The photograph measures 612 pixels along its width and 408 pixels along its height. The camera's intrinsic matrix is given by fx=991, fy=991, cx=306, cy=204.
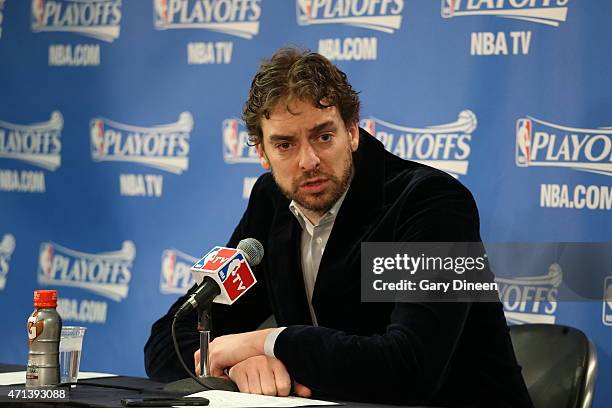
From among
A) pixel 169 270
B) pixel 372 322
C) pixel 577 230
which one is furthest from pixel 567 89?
pixel 169 270

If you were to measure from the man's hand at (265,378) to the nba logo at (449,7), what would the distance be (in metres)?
1.86

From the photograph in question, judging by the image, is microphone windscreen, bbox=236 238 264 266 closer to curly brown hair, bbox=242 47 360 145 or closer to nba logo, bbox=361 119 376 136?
curly brown hair, bbox=242 47 360 145

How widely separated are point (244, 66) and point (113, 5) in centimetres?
87

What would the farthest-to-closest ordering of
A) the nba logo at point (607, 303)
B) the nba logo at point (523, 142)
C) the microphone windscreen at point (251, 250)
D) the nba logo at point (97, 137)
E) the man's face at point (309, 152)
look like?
the nba logo at point (97, 137)
the nba logo at point (523, 142)
the nba logo at point (607, 303)
the man's face at point (309, 152)
the microphone windscreen at point (251, 250)

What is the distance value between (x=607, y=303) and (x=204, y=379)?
1.69 metres

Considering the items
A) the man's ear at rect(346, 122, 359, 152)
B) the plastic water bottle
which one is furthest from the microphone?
the man's ear at rect(346, 122, 359, 152)

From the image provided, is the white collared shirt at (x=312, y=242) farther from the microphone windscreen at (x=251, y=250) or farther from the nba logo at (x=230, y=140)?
the nba logo at (x=230, y=140)

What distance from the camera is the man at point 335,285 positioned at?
2.52 meters

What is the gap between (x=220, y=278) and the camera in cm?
249

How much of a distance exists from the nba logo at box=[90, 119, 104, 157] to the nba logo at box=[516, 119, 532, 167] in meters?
2.17

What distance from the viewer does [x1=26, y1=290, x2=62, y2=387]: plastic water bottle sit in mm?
2588

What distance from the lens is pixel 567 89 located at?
11.9 ft

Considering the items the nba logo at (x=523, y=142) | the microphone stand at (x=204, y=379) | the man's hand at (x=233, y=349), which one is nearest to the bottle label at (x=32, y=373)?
the microphone stand at (x=204, y=379)

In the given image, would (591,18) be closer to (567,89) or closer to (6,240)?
A: (567,89)
